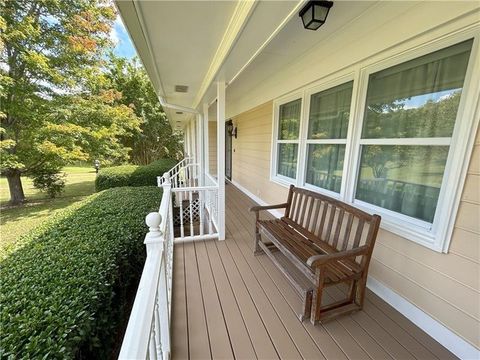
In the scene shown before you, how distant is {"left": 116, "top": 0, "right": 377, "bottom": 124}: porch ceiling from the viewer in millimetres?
1581

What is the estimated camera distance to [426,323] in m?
1.74

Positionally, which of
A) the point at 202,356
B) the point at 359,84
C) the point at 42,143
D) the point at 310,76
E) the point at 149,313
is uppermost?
the point at 310,76

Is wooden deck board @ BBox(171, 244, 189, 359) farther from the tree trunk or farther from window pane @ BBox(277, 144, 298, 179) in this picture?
the tree trunk

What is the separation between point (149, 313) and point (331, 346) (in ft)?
4.71

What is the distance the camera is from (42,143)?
6.88 meters

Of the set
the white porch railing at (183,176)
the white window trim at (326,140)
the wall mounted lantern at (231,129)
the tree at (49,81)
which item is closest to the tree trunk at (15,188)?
the tree at (49,81)

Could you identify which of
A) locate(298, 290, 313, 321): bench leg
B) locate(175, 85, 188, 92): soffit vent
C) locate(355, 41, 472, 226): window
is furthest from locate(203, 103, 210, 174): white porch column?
locate(298, 290, 313, 321): bench leg

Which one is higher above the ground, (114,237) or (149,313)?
(149,313)

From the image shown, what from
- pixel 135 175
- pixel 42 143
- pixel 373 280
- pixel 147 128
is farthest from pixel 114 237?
pixel 147 128

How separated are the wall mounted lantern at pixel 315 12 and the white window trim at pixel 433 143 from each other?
2.07ft

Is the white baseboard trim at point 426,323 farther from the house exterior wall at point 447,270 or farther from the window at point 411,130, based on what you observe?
the window at point 411,130

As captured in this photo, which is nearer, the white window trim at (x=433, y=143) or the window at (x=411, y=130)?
the white window trim at (x=433, y=143)

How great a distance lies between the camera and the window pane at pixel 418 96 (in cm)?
156

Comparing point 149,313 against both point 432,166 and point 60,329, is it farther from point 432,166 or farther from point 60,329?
point 432,166
